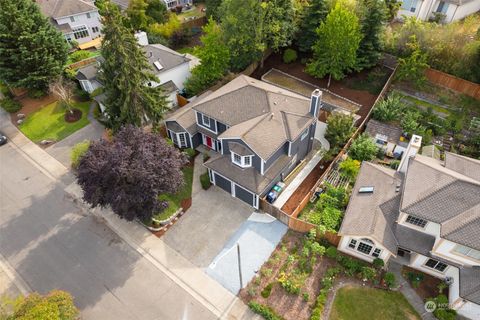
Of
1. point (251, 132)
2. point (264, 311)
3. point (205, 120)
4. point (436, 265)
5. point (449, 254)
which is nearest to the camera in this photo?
point (264, 311)

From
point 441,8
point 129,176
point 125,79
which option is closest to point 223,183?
point 129,176

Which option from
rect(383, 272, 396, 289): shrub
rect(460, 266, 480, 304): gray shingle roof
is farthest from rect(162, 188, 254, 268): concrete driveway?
rect(460, 266, 480, 304): gray shingle roof

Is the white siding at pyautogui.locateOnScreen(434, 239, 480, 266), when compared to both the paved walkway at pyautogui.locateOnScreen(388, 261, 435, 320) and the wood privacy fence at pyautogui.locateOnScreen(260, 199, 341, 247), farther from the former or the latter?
the wood privacy fence at pyautogui.locateOnScreen(260, 199, 341, 247)

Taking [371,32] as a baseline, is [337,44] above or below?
below

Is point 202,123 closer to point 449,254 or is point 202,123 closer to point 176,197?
point 176,197

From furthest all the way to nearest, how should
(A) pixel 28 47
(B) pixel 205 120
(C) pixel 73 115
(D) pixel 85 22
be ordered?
1. (D) pixel 85 22
2. (C) pixel 73 115
3. (A) pixel 28 47
4. (B) pixel 205 120

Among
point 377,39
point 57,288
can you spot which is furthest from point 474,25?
point 57,288

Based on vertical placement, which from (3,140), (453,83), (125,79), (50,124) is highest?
(125,79)
